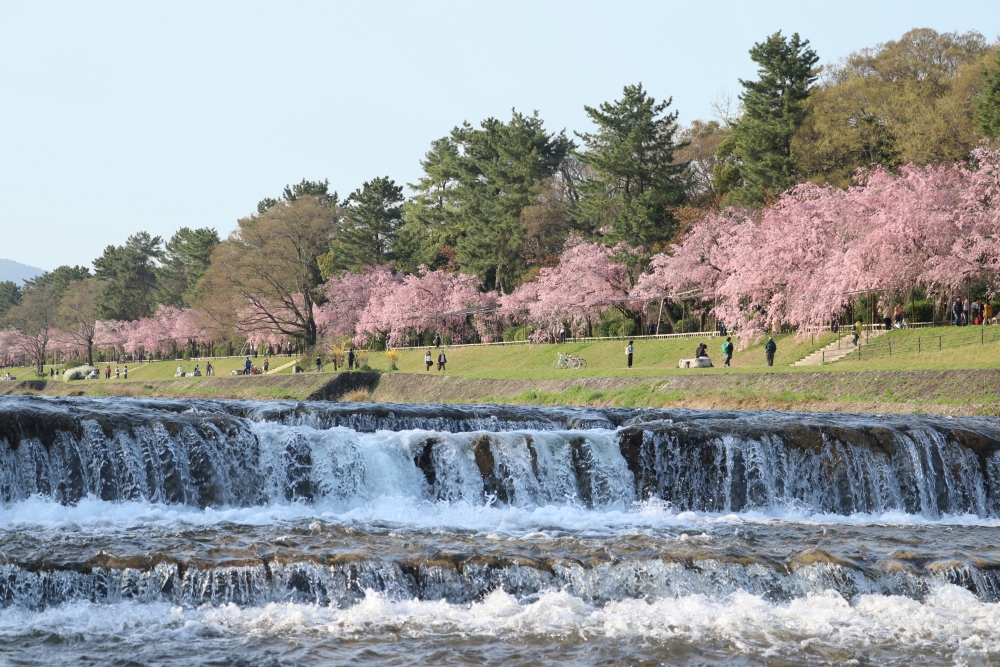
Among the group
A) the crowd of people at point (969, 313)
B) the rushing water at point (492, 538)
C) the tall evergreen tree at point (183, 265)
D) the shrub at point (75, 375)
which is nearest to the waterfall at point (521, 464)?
the rushing water at point (492, 538)

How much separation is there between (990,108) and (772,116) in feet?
44.0

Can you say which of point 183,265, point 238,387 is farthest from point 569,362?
point 183,265

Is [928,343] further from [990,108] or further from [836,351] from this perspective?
[990,108]

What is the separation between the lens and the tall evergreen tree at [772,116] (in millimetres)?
52906

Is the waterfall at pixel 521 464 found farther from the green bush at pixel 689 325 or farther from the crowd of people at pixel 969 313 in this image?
the green bush at pixel 689 325

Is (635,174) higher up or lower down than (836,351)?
higher up

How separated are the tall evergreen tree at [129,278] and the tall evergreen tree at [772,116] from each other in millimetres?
83186

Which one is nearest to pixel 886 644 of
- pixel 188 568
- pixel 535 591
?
pixel 535 591

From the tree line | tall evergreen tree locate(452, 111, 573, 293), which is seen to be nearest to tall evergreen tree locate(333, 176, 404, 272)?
the tree line

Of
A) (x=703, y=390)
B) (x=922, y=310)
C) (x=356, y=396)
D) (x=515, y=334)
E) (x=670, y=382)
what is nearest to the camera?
(x=703, y=390)

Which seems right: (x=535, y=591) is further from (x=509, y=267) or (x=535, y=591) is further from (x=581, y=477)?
(x=509, y=267)

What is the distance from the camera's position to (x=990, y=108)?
4244cm

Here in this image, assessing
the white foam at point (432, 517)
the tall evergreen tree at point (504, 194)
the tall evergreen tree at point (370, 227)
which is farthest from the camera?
the tall evergreen tree at point (370, 227)

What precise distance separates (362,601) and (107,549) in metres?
4.30
